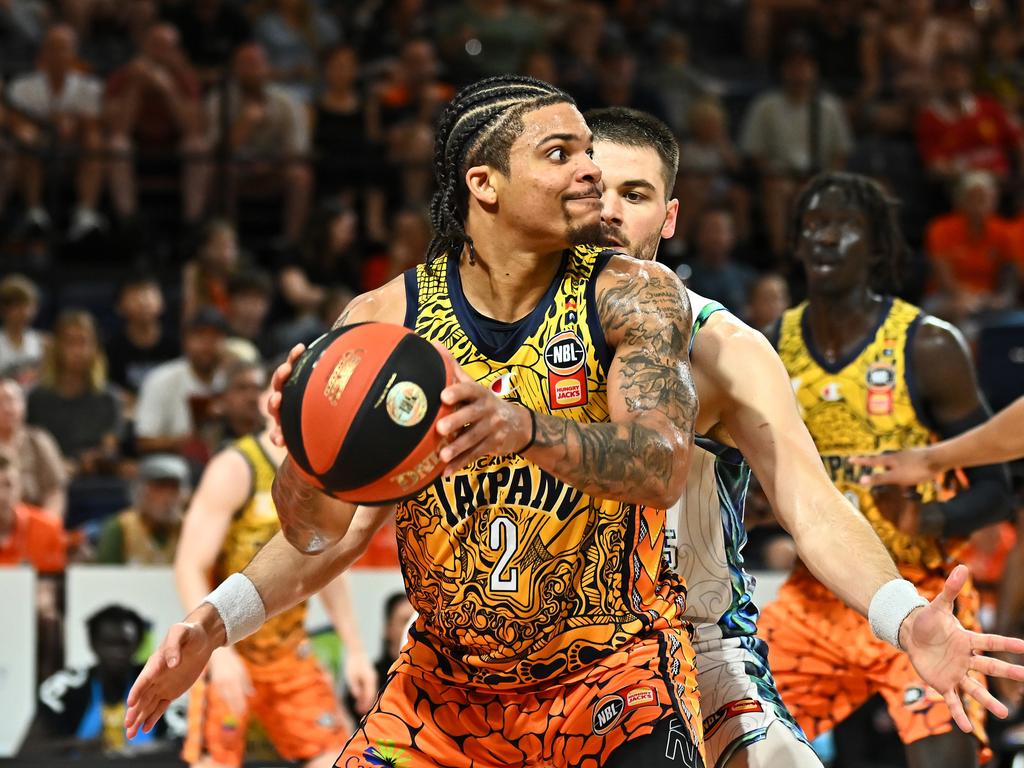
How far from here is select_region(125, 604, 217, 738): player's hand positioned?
3184 mm

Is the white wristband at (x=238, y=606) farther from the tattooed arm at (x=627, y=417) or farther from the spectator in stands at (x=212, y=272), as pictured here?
the spectator in stands at (x=212, y=272)

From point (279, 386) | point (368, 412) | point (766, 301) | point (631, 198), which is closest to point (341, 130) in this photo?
point (766, 301)

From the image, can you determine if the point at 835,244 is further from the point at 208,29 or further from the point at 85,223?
the point at 208,29

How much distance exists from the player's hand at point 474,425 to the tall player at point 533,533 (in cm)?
37

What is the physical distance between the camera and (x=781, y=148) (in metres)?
11.5

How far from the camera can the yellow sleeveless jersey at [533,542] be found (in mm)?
3100

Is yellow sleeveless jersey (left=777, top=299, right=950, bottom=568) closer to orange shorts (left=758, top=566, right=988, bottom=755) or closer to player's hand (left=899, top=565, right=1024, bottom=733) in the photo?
orange shorts (left=758, top=566, right=988, bottom=755)

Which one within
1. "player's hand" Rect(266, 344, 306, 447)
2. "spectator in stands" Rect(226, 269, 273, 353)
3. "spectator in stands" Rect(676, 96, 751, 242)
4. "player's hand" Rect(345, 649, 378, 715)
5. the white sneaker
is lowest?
"player's hand" Rect(345, 649, 378, 715)

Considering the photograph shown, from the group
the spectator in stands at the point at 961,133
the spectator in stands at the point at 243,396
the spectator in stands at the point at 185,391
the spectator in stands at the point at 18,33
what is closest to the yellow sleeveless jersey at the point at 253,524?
the spectator in stands at the point at 243,396

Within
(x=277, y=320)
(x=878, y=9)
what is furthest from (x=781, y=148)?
(x=277, y=320)

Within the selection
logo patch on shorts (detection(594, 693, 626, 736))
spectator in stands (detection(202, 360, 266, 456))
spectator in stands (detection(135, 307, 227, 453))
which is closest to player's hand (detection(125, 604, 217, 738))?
logo patch on shorts (detection(594, 693, 626, 736))

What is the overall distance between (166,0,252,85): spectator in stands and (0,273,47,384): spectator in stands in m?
2.61

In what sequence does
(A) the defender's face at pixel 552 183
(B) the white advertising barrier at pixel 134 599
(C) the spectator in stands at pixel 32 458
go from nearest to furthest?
(A) the defender's face at pixel 552 183 < (B) the white advertising barrier at pixel 134 599 < (C) the spectator in stands at pixel 32 458

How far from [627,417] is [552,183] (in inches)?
22.0
